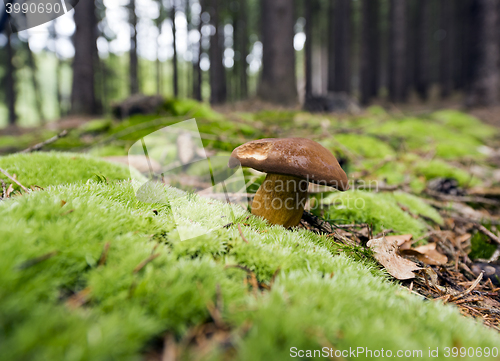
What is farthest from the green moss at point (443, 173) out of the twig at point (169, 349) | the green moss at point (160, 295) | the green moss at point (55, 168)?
the twig at point (169, 349)

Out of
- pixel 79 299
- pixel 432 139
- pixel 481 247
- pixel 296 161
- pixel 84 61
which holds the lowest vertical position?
pixel 481 247

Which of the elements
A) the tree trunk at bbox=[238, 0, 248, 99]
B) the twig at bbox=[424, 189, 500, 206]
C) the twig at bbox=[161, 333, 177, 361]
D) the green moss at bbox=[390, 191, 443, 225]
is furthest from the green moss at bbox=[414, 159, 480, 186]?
the tree trunk at bbox=[238, 0, 248, 99]

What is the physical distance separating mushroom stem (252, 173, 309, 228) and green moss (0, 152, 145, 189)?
115cm

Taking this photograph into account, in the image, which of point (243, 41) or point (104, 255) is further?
point (243, 41)

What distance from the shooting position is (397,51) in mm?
14070

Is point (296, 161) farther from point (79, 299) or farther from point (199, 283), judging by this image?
point (79, 299)

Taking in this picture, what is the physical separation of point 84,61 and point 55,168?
33.3ft

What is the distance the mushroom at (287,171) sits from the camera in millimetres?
1558

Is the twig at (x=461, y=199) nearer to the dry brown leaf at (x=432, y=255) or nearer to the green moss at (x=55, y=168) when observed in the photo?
the dry brown leaf at (x=432, y=255)

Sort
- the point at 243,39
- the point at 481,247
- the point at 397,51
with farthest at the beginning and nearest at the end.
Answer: the point at 243,39 < the point at 397,51 < the point at 481,247

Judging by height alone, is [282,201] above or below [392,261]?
above

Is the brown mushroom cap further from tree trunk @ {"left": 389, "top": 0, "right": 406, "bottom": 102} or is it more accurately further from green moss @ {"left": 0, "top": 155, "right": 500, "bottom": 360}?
tree trunk @ {"left": 389, "top": 0, "right": 406, "bottom": 102}

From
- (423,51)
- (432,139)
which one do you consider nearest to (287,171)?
(432,139)

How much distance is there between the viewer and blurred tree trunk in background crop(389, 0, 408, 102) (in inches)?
537
